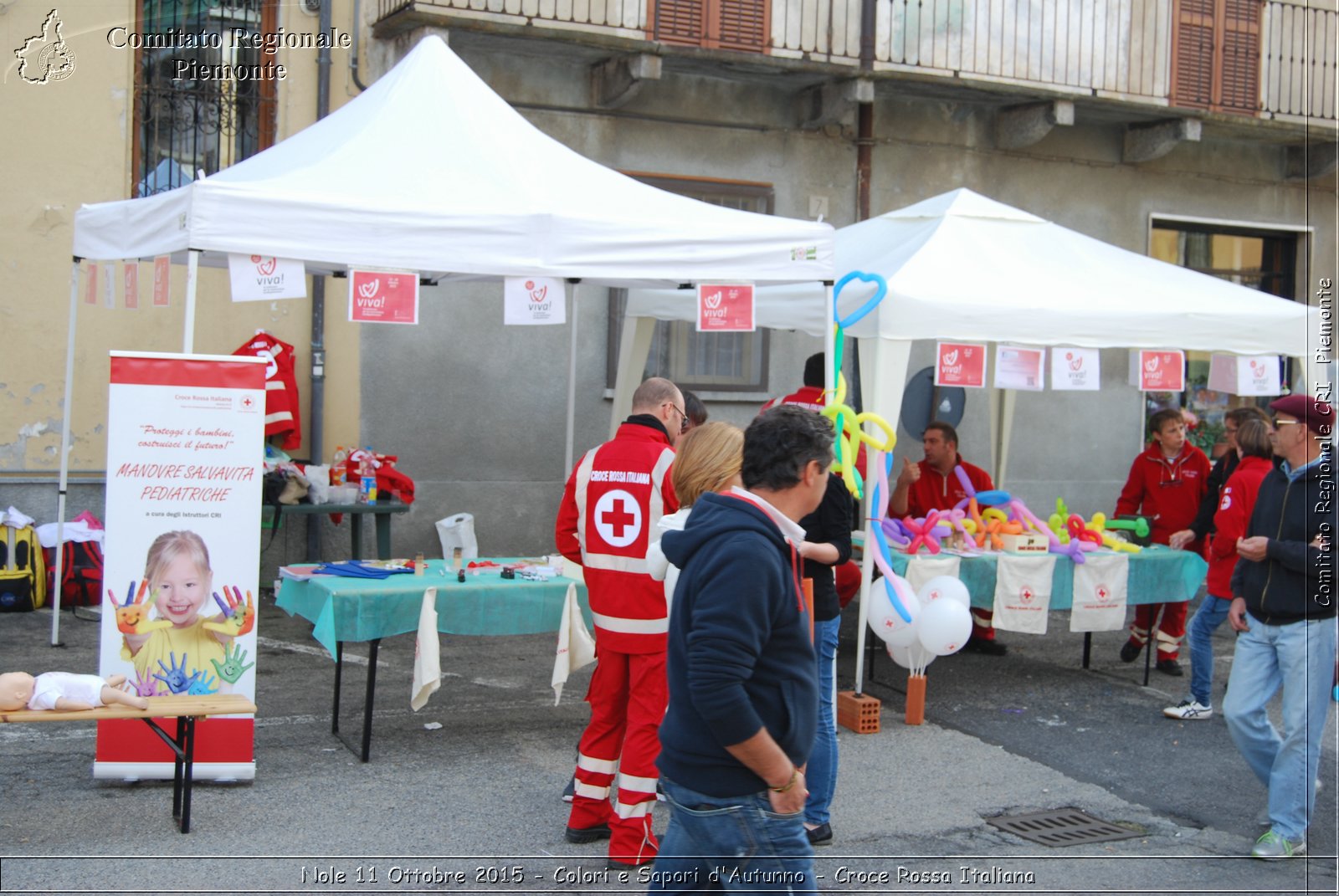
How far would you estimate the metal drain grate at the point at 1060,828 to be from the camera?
5414 millimetres

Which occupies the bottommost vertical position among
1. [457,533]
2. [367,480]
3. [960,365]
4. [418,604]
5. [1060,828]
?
[1060,828]

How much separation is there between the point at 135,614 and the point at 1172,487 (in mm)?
6393

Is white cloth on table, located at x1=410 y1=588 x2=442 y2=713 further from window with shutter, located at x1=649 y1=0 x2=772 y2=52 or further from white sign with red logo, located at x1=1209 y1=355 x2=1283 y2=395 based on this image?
window with shutter, located at x1=649 y1=0 x2=772 y2=52

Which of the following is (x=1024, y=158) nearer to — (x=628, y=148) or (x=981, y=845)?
(x=628, y=148)

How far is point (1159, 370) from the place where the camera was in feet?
26.2

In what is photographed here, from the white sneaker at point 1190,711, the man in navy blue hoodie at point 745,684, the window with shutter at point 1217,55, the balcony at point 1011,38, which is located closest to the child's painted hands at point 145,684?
the man in navy blue hoodie at point 745,684

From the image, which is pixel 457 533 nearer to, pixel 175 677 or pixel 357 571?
pixel 357 571

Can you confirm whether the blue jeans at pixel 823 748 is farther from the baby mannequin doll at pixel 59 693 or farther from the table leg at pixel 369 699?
the baby mannequin doll at pixel 59 693

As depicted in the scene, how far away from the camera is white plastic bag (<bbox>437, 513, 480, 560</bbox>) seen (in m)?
10.8

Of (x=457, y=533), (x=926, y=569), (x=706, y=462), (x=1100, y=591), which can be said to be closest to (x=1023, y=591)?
(x=1100, y=591)

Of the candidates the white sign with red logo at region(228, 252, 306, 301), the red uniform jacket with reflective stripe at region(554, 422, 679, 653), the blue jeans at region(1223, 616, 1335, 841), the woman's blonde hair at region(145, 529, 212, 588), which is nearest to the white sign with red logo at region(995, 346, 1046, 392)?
the blue jeans at region(1223, 616, 1335, 841)

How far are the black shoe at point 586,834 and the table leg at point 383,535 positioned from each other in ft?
15.8

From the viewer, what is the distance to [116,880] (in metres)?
4.55

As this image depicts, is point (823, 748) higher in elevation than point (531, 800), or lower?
higher
